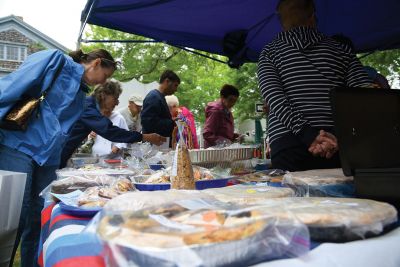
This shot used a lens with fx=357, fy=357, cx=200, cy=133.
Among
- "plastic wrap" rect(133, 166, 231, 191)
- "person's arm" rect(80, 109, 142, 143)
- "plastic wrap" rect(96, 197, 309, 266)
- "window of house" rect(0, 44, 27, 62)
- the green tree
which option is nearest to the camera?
"plastic wrap" rect(96, 197, 309, 266)

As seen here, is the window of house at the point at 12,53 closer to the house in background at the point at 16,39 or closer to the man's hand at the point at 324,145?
the house in background at the point at 16,39

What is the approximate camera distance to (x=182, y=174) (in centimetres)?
115

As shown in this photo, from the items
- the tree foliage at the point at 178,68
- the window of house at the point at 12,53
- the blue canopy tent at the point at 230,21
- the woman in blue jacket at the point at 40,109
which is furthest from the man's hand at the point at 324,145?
the window of house at the point at 12,53

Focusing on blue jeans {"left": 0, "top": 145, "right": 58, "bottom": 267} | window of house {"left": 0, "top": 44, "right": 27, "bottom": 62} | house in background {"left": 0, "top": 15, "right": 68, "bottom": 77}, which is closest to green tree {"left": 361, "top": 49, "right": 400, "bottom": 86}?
blue jeans {"left": 0, "top": 145, "right": 58, "bottom": 267}

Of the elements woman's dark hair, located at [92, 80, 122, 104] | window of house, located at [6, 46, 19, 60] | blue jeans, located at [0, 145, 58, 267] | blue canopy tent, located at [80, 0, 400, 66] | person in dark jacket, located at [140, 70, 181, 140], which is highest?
window of house, located at [6, 46, 19, 60]

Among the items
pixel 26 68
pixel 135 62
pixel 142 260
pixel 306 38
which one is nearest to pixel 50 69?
pixel 26 68

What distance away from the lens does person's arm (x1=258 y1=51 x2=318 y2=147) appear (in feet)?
4.78

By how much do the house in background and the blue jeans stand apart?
73.9 ft

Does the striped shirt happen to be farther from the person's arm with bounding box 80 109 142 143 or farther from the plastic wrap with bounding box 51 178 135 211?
the person's arm with bounding box 80 109 142 143

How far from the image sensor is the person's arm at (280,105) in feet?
4.78

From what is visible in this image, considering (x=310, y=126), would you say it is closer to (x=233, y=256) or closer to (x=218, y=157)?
(x=218, y=157)

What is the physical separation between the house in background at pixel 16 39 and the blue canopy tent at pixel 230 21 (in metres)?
21.1

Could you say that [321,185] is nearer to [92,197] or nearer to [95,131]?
[92,197]

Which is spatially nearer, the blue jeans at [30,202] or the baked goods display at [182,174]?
the baked goods display at [182,174]
